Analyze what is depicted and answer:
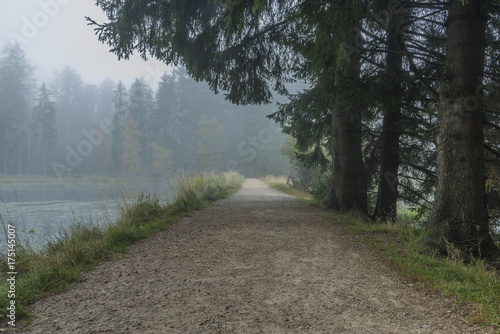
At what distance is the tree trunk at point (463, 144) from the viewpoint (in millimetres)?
4141

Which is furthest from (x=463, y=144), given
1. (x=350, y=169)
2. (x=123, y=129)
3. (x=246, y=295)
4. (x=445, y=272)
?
(x=123, y=129)

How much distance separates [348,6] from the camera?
4.79m

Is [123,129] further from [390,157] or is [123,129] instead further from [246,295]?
[246,295]

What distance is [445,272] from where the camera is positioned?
3.31 meters

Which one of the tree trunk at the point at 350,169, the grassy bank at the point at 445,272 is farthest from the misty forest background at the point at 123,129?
the grassy bank at the point at 445,272

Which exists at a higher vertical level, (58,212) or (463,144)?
(463,144)

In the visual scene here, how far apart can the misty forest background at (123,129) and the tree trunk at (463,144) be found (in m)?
35.5

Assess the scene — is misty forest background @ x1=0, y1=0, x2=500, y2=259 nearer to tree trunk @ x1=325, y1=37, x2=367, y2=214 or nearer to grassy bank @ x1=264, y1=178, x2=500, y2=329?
tree trunk @ x1=325, y1=37, x2=367, y2=214

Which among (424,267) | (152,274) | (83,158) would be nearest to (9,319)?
(152,274)

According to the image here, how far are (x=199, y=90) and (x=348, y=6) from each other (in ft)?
180

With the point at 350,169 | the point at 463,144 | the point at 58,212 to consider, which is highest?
the point at 463,144

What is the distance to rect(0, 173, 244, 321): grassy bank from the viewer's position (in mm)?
3039

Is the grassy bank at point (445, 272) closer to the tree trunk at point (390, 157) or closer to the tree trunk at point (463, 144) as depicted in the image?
the tree trunk at point (463, 144)

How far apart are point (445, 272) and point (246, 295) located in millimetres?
2324
